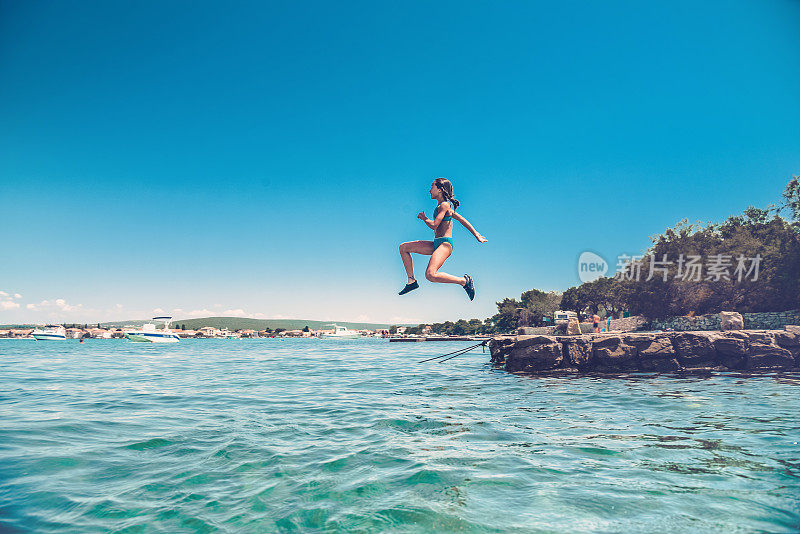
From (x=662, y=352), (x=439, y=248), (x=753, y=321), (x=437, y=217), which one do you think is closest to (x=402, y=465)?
(x=439, y=248)

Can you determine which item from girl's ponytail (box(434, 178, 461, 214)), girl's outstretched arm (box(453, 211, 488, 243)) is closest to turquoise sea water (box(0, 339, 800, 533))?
girl's outstretched arm (box(453, 211, 488, 243))

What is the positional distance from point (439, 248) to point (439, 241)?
0.12 m

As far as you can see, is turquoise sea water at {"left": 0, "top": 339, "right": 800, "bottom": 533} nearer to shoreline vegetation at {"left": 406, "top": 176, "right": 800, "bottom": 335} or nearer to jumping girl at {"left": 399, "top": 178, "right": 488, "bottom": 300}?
jumping girl at {"left": 399, "top": 178, "right": 488, "bottom": 300}

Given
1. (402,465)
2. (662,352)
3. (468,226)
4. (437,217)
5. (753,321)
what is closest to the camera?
(402,465)

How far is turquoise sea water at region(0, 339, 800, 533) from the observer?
3416 millimetres

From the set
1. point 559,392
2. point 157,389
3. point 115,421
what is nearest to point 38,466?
point 115,421

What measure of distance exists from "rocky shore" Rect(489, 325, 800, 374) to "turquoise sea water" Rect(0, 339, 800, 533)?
20.8 feet

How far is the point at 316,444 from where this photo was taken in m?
5.65

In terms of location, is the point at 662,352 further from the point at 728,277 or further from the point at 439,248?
the point at 728,277

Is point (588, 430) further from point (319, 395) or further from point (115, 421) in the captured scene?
point (115, 421)

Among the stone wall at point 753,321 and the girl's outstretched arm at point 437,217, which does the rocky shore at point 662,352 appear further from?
the stone wall at point 753,321

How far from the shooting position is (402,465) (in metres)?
4.74

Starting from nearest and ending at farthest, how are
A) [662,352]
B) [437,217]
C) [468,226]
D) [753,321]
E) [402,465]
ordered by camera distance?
[402,465] → [437,217] → [468,226] → [662,352] → [753,321]

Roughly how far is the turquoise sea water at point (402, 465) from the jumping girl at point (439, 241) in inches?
93.3
